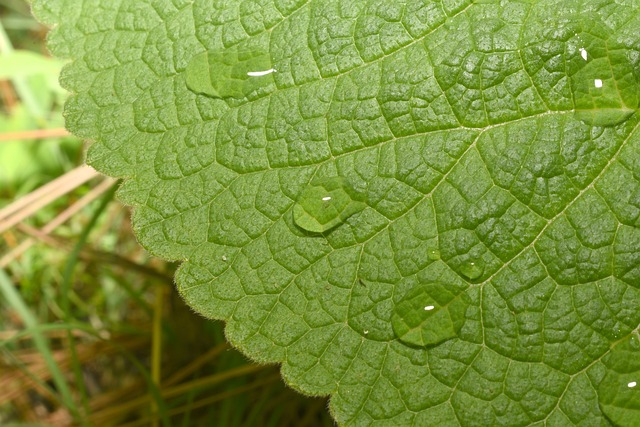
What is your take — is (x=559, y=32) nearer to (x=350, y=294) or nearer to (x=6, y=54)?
(x=350, y=294)

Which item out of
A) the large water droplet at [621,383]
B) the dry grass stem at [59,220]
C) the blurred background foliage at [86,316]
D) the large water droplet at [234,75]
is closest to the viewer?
the large water droplet at [621,383]

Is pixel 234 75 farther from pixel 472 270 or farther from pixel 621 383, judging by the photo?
pixel 621 383

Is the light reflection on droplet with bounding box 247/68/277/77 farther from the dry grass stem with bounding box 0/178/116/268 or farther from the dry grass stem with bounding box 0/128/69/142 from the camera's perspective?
the dry grass stem with bounding box 0/128/69/142

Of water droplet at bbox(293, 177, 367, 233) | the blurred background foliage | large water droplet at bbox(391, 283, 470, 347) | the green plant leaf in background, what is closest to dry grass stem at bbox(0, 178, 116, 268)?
the blurred background foliage

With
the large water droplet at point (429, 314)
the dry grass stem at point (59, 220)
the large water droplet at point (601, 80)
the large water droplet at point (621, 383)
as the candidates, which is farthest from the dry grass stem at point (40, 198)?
the large water droplet at point (621, 383)

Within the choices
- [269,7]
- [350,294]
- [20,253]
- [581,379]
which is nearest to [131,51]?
[269,7]

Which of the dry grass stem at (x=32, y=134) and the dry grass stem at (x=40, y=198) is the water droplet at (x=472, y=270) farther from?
the dry grass stem at (x=32, y=134)
